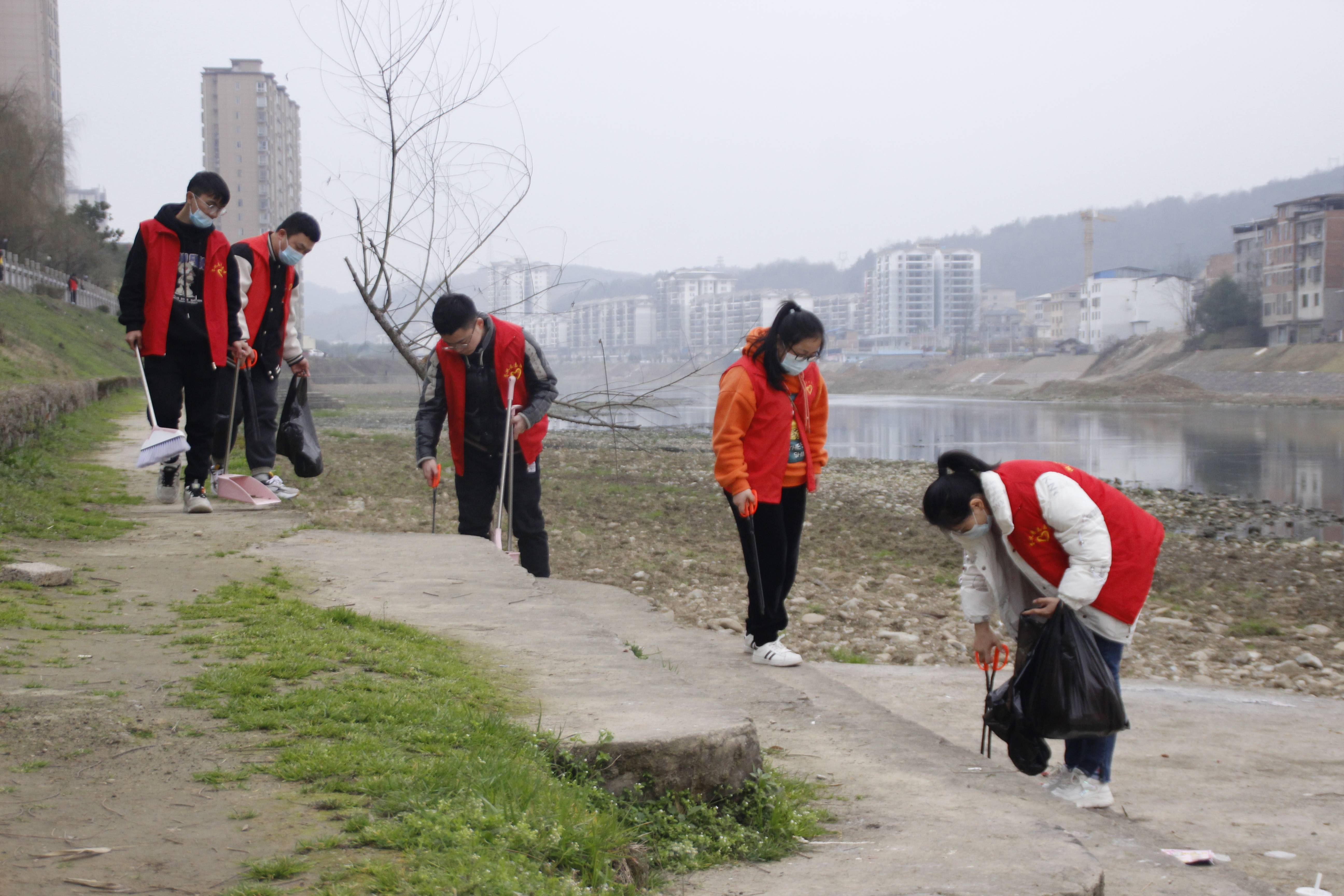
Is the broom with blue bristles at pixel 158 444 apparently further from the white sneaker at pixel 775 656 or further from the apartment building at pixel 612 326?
the white sneaker at pixel 775 656

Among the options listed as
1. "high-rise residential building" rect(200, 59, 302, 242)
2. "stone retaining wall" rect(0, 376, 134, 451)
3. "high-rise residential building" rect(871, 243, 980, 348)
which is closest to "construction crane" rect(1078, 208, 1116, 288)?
"high-rise residential building" rect(871, 243, 980, 348)

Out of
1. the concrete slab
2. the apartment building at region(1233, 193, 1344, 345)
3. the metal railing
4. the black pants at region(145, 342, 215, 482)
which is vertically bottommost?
the concrete slab

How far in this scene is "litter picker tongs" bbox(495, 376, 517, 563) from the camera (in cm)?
562

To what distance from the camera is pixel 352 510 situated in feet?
32.8

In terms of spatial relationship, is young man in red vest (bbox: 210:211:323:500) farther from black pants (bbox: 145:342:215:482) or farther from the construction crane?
the construction crane

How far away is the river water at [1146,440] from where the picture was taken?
21.3 meters

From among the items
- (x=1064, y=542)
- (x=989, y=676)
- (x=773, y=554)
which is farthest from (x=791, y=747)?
(x=773, y=554)

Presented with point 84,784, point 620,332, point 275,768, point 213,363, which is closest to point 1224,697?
point 275,768

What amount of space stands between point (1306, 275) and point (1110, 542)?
73246 mm

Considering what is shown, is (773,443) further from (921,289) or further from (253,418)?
(921,289)

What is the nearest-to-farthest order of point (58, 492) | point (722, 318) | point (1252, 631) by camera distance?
1. point (58, 492)
2. point (1252, 631)
3. point (722, 318)

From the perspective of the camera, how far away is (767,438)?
16.0 ft

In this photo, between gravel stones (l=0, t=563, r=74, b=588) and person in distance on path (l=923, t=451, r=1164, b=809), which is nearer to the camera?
person in distance on path (l=923, t=451, r=1164, b=809)

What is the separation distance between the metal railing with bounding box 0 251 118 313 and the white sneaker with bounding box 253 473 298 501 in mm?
24627
